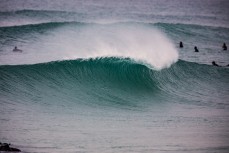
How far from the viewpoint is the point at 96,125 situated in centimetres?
773

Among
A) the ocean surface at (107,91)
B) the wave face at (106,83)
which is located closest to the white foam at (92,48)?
the ocean surface at (107,91)

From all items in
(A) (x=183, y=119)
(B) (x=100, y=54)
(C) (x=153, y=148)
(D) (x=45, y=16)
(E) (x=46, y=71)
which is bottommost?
(C) (x=153, y=148)

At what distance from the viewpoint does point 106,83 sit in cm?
1094

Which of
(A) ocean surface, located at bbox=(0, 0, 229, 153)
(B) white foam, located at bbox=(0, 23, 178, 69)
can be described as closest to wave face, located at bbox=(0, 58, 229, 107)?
(A) ocean surface, located at bbox=(0, 0, 229, 153)

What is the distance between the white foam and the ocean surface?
4 centimetres

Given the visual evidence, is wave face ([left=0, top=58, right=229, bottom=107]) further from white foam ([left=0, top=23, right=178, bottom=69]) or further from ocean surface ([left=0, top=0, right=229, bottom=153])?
white foam ([left=0, top=23, right=178, bottom=69])

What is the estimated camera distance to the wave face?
9703mm

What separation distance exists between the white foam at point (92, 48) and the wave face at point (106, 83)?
0.58 metres

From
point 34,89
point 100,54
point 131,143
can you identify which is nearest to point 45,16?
point 100,54

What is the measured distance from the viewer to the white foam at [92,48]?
12.5 metres

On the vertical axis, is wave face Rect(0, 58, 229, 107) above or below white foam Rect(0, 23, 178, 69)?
below

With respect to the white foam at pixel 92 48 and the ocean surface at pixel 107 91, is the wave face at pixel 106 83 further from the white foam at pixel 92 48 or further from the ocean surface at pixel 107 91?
the white foam at pixel 92 48

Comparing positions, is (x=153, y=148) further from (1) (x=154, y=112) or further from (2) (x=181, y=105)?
(2) (x=181, y=105)

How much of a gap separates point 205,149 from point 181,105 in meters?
2.97
